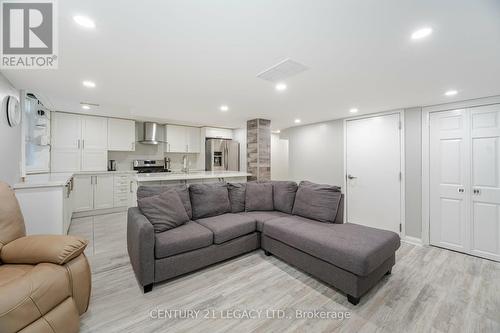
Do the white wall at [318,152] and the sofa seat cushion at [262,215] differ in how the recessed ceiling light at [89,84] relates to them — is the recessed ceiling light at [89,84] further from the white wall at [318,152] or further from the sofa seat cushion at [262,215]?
the white wall at [318,152]

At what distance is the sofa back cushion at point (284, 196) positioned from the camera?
129 inches

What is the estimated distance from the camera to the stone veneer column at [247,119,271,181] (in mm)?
4641

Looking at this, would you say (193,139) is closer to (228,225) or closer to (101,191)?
(101,191)

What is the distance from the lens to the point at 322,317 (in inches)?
68.6

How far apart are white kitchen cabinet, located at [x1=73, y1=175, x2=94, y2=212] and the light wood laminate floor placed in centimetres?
232

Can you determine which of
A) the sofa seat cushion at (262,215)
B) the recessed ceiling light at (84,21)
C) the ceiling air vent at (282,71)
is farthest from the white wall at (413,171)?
the recessed ceiling light at (84,21)

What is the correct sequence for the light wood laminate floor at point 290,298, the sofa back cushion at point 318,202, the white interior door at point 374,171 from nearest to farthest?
the light wood laminate floor at point 290,298, the sofa back cushion at point 318,202, the white interior door at point 374,171

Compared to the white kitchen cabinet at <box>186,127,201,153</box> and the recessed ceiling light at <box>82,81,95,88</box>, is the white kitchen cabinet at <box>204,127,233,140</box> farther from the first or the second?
the recessed ceiling light at <box>82,81,95,88</box>

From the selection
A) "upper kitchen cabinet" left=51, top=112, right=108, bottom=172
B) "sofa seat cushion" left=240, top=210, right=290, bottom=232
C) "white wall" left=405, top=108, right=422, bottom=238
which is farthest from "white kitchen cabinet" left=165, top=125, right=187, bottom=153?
"white wall" left=405, top=108, right=422, bottom=238

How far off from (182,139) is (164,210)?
153 inches

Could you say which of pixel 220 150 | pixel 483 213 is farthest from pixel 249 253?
pixel 220 150

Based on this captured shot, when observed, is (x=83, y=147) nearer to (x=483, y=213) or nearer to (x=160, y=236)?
(x=160, y=236)

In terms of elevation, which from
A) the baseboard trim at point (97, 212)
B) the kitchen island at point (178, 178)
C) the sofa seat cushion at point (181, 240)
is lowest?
the baseboard trim at point (97, 212)

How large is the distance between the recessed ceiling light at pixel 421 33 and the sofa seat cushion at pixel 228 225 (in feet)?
8.06
